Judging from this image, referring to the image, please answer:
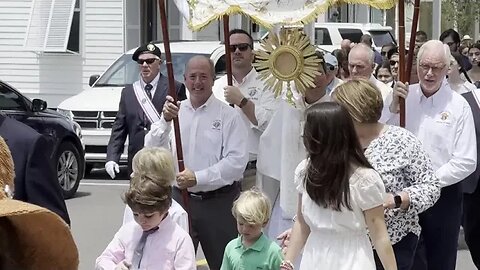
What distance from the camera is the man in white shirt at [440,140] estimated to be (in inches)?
234

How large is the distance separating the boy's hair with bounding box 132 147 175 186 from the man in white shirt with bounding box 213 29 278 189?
144cm

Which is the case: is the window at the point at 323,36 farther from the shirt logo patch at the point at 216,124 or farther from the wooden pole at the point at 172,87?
the wooden pole at the point at 172,87

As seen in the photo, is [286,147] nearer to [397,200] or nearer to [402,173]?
[402,173]

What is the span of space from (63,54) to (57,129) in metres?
10.4

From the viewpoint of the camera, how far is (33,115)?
1305 centimetres

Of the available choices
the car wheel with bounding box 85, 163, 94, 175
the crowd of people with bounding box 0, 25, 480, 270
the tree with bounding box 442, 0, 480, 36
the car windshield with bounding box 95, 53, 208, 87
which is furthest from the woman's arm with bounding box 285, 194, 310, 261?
the tree with bounding box 442, 0, 480, 36

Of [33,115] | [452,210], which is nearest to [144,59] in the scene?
[452,210]

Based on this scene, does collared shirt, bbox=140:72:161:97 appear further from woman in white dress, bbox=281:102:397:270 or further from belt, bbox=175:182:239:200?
woman in white dress, bbox=281:102:397:270

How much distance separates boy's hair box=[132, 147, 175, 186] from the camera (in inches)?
201

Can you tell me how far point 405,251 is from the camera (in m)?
5.24

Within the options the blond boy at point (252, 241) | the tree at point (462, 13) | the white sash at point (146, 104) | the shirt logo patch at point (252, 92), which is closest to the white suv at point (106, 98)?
the white sash at point (146, 104)

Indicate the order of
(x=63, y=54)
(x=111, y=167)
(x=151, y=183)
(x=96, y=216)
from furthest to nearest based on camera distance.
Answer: (x=63, y=54) < (x=96, y=216) < (x=111, y=167) < (x=151, y=183)

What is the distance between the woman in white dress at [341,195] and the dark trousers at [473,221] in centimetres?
322

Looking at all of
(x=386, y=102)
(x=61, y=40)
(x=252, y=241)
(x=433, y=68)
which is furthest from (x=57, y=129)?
(x=61, y=40)
